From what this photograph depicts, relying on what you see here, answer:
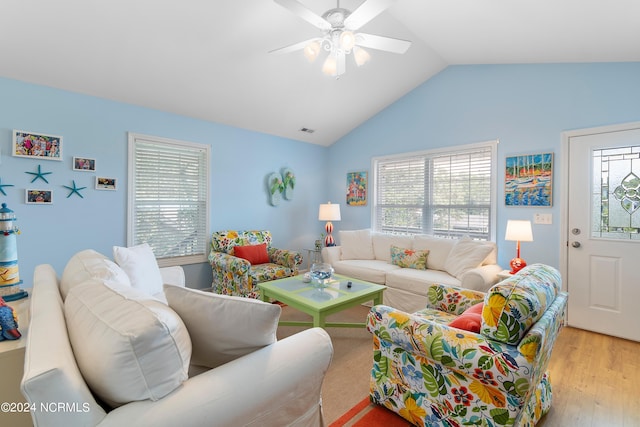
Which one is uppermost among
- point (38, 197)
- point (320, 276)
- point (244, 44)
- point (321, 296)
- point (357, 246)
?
point (244, 44)

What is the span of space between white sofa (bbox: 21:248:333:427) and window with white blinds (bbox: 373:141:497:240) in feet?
10.8

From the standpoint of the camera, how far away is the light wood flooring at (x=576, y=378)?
1788 mm

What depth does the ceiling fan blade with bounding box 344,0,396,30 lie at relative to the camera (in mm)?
1793

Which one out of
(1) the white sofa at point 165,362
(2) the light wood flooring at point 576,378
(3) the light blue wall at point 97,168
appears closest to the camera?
(1) the white sofa at point 165,362

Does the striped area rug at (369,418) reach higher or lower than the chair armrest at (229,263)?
lower

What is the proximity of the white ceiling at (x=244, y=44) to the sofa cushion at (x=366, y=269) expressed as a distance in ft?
7.65

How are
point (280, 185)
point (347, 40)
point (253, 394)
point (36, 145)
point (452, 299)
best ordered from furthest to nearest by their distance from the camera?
point (280, 185) < point (36, 145) < point (452, 299) < point (347, 40) < point (253, 394)

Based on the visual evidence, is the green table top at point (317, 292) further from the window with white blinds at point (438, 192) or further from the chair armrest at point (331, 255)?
the window with white blinds at point (438, 192)

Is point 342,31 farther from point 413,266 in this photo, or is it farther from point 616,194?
point 616,194

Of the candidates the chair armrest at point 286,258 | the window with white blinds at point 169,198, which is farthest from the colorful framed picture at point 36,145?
the chair armrest at point 286,258

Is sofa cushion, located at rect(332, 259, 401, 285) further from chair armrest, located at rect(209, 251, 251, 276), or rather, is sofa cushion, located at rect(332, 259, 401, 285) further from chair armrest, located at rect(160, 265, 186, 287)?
chair armrest, located at rect(160, 265, 186, 287)

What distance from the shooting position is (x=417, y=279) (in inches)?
128

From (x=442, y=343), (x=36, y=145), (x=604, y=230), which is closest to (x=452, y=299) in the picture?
(x=442, y=343)

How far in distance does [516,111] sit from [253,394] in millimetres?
3953
